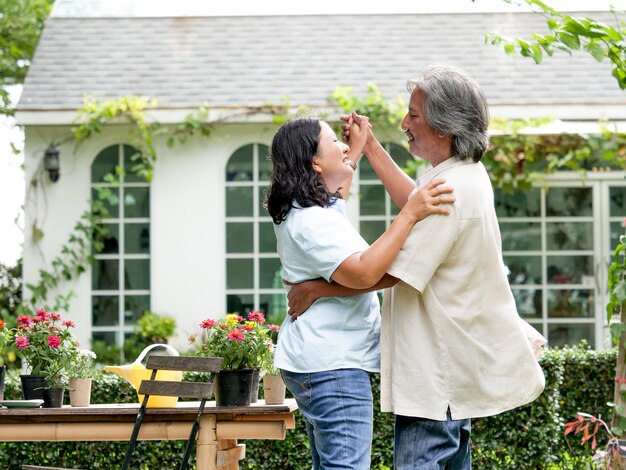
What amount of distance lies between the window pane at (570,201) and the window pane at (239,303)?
294cm

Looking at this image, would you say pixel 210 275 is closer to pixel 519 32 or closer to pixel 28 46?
pixel 519 32

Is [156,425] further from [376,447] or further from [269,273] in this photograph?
[269,273]

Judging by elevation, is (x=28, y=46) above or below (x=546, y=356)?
above

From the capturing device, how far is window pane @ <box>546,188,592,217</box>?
31.2 feet

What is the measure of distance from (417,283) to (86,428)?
5.79ft

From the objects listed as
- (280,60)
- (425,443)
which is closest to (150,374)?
(425,443)

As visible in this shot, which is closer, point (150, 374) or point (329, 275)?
point (329, 275)

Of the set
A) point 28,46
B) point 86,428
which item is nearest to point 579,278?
point 86,428

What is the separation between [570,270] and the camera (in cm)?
947

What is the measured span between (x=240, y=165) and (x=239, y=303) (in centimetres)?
130

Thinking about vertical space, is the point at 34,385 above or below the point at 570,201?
below

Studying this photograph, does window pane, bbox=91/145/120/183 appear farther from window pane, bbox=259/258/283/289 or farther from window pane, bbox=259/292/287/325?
window pane, bbox=259/292/287/325

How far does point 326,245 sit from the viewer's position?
299 cm

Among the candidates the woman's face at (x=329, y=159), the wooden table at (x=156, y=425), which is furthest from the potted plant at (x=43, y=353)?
the woman's face at (x=329, y=159)
